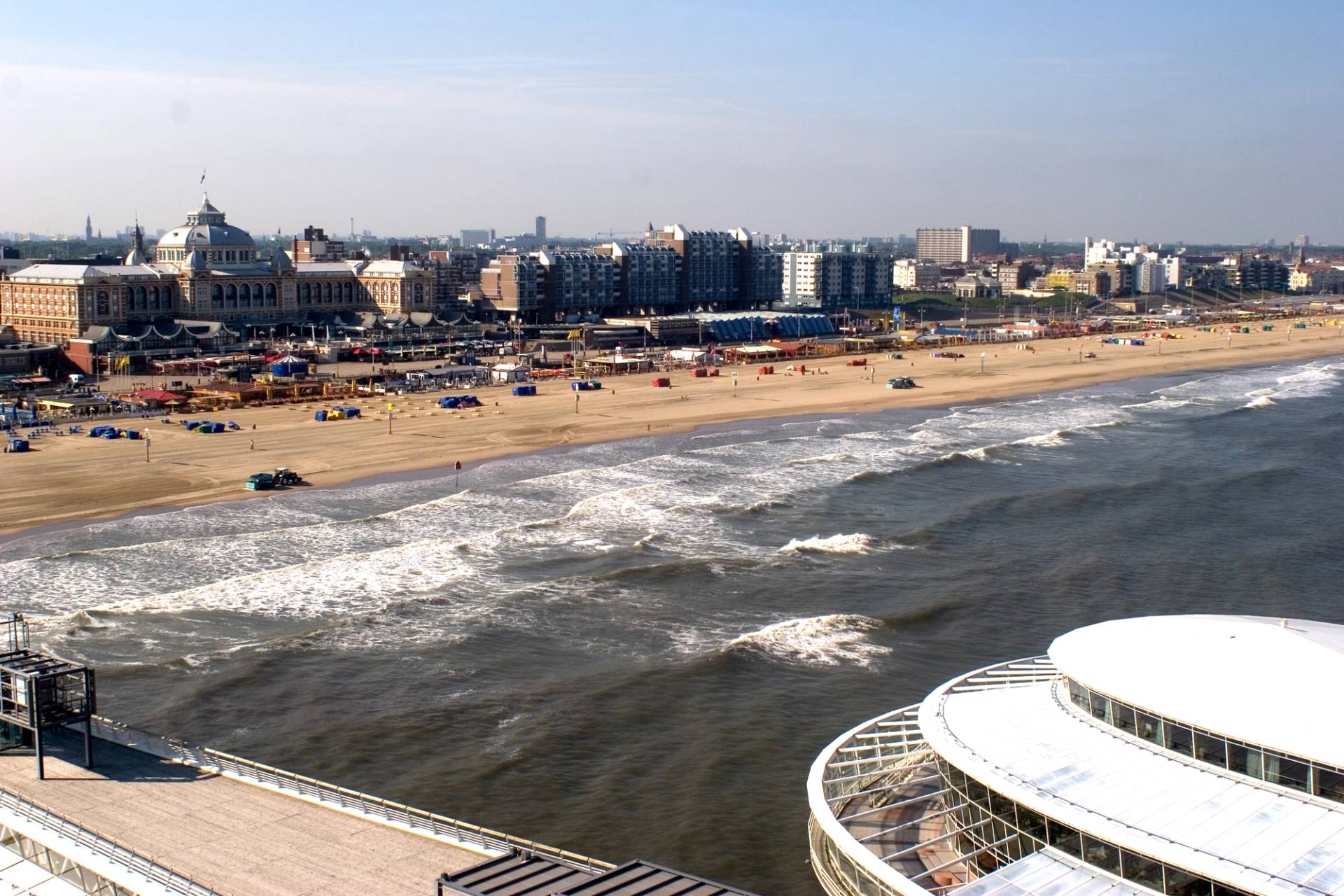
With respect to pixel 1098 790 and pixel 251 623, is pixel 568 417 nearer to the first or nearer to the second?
pixel 251 623

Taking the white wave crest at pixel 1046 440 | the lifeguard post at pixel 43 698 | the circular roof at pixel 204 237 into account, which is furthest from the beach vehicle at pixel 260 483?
the circular roof at pixel 204 237

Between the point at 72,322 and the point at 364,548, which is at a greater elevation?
the point at 72,322

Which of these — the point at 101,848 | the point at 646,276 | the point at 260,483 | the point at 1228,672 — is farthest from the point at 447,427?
the point at 646,276

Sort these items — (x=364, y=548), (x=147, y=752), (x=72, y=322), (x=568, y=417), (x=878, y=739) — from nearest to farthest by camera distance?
(x=147, y=752) < (x=878, y=739) < (x=364, y=548) < (x=568, y=417) < (x=72, y=322)

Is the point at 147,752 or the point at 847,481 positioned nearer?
the point at 147,752

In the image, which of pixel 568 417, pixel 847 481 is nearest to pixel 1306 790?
pixel 847 481

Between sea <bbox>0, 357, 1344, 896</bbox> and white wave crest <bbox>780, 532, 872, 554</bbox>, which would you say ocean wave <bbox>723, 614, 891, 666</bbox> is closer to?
sea <bbox>0, 357, 1344, 896</bbox>

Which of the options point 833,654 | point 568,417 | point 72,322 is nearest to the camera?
point 833,654

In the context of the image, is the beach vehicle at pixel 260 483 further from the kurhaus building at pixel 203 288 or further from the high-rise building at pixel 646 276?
the high-rise building at pixel 646 276
